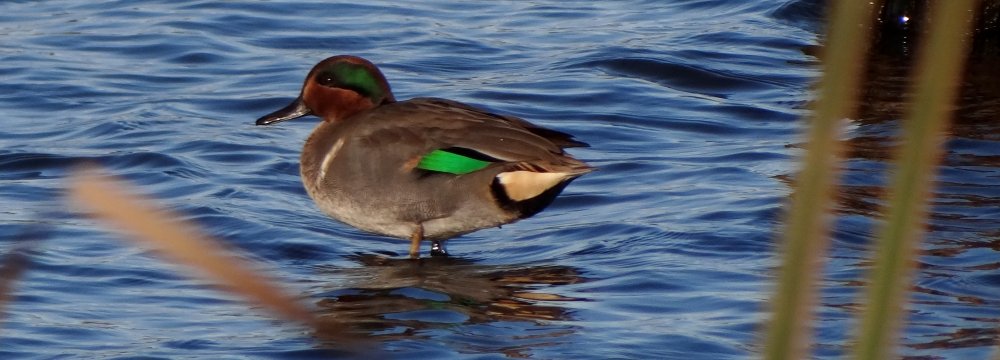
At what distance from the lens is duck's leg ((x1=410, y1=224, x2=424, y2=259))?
5898mm

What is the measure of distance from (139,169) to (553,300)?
3.12m

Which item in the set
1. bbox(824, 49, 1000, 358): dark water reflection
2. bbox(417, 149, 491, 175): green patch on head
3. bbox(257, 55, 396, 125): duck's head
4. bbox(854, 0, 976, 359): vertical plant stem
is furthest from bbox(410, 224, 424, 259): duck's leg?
bbox(854, 0, 976, 359): vertical plant stem

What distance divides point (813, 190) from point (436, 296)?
4412 millimetres

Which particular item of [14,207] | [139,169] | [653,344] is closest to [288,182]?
[139,169]

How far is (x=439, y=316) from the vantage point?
16.5ft

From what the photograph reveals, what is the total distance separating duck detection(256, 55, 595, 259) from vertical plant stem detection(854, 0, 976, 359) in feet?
14.5

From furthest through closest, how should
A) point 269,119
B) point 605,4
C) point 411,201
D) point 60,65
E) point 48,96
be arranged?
point 605,4, point 60,65, point 48,96, point 269,119, point 411,201

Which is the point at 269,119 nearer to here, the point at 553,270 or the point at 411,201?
the point at 411,201

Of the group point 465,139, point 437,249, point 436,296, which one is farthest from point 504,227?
point 436,296

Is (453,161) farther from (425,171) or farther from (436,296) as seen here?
(436,296)

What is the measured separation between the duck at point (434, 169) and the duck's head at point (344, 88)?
0.20 meters

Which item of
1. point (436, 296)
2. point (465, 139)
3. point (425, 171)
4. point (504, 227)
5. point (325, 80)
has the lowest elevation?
point (504, 227)

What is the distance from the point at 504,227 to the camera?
6.79 meters

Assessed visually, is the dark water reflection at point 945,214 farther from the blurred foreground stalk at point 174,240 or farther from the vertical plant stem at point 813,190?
the blurred foreground stalk at point 174,240
